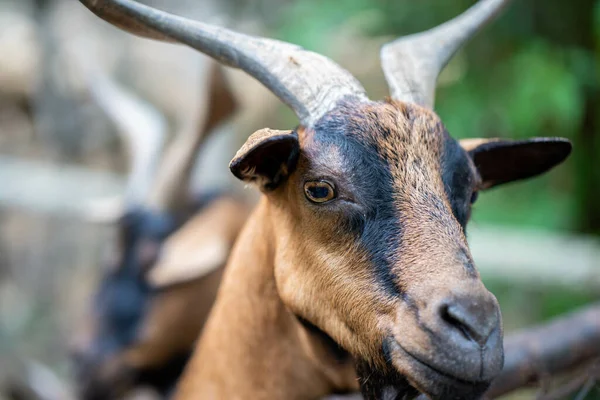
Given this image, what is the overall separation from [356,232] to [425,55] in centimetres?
81

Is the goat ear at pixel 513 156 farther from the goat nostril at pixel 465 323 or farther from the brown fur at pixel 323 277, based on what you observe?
the goat nostril at pixel 465 323

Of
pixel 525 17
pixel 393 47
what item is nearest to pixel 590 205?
pixel 525 17

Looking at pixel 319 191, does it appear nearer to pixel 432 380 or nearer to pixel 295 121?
pixel 432 380

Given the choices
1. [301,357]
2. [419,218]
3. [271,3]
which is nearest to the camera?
[419,218]

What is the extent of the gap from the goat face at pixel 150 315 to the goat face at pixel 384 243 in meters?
1.56

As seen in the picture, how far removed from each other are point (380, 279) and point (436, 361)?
259mm

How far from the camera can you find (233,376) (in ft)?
7.50

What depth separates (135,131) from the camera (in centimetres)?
438

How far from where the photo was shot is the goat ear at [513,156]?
6.78ft

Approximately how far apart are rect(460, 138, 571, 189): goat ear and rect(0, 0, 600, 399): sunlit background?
138 centimetres

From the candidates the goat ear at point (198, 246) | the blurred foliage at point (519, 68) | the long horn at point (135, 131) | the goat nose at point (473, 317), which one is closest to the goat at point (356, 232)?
the goat nose at point (473, 317)

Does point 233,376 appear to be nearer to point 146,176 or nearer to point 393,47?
point 393,47

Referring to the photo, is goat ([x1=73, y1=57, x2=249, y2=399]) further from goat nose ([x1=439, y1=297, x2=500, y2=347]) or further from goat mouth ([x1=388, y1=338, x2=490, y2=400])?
goat nose ([x1=439, y1=297, x2=500, y2=347])

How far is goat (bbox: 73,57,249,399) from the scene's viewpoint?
3.45 metres
